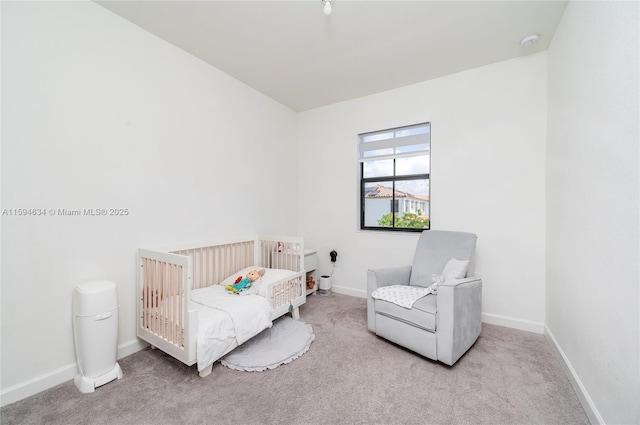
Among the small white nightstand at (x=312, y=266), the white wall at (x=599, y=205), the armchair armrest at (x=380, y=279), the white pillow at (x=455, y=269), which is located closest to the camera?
the white wall at (x=599, y=205)

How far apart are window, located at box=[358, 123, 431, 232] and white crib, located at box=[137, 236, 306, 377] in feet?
3.96

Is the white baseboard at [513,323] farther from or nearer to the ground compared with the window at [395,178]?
nearer to the ground

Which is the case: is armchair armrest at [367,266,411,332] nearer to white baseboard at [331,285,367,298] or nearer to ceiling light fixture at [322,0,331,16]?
white baseboard at [331,285,367,298]

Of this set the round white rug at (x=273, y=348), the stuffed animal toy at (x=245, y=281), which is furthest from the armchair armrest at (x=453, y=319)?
the stuffed animal toy at (x=245, y=281)

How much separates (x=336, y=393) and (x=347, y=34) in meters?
2.67

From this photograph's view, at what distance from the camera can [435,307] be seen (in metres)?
1.86

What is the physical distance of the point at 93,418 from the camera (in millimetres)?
1357

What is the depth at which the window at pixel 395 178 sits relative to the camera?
116 inches

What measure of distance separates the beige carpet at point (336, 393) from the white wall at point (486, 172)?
65 cm

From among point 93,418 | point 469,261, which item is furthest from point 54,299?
point 469,261

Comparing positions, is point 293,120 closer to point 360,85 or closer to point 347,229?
point 360,85

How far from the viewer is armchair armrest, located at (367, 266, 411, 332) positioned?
2.24 meters

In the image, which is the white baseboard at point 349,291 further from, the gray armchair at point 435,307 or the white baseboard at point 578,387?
the white baseboard at point 578,387

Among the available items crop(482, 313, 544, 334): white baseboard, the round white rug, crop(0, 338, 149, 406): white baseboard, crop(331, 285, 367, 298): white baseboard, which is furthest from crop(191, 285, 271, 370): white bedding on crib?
Result: crop(482, 313, 544, 334): white baseboard
